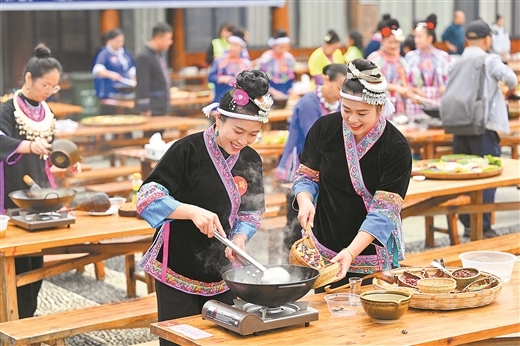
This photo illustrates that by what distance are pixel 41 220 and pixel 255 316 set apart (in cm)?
230

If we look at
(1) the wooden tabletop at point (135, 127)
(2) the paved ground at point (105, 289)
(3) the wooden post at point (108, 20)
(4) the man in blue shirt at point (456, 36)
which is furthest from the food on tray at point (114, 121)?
(4) the man in blue shirt at point (456, 36)

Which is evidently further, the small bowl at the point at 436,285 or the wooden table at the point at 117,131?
the wooden table at the point at 117,131

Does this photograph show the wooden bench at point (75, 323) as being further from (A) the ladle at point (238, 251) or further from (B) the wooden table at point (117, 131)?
(B) the wooden table at point (117, 131)

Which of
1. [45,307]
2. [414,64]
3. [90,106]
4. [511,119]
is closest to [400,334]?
[45,307]

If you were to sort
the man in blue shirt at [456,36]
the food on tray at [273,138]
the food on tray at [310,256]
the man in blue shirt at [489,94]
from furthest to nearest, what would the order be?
the man in blue shirt at [456,36] < the food on tray at [273,138] < the man in blue shirt at [489,94] < the food on tray at [310,256]

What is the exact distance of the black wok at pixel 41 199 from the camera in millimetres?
5246

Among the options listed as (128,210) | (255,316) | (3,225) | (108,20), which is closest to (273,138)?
(128,210)

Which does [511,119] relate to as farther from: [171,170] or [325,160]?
[171,170]

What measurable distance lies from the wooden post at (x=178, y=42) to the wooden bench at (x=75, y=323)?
45.0 ft

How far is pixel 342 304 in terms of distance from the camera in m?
3.59

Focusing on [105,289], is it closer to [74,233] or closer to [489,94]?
[74,233]

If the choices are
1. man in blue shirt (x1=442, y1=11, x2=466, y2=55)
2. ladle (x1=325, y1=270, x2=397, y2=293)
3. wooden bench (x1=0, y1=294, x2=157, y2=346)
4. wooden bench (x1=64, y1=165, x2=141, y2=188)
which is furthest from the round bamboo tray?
man in blue shirt (x1=442, y1=11, x2=466, y2=55)

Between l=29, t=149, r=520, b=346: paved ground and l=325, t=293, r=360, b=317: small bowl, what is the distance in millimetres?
2325

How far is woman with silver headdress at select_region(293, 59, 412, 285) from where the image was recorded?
12.3 ft
